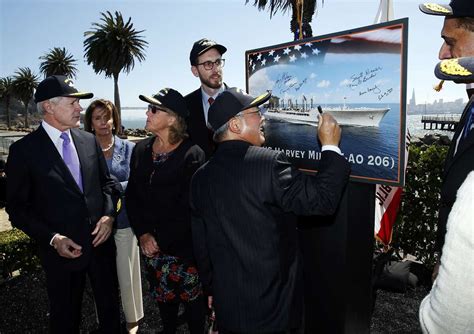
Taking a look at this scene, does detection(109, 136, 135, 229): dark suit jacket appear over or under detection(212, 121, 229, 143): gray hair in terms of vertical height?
under

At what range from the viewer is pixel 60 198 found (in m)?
2.76

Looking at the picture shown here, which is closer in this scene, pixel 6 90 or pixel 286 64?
pixel 286 64

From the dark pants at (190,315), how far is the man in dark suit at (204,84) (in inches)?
58.0

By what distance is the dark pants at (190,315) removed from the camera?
3.00 meters

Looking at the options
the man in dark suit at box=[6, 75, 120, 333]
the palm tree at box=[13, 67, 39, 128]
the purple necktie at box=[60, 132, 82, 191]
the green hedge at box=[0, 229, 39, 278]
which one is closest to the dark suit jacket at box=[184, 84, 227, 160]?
the man in dark suit at box=[6, 75, 120, 333]

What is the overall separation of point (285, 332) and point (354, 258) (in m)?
0.90

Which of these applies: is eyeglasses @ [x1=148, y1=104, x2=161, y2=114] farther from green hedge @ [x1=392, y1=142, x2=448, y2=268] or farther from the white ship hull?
green hedge @ [x1=392, y1=142, x2=448, y2=268]

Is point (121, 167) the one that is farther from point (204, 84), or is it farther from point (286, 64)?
point (286, 64)

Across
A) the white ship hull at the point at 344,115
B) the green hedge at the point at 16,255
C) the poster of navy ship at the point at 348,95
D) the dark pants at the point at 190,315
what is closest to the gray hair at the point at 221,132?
the poster of navy ship at the point at 348,95

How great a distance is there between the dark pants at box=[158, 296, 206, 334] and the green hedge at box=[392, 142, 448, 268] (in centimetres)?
300

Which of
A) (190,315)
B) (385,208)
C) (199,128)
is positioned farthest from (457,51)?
(190,315)

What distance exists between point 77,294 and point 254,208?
1.89m

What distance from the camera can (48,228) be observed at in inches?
107

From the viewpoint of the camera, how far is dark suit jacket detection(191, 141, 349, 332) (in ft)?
6.32
